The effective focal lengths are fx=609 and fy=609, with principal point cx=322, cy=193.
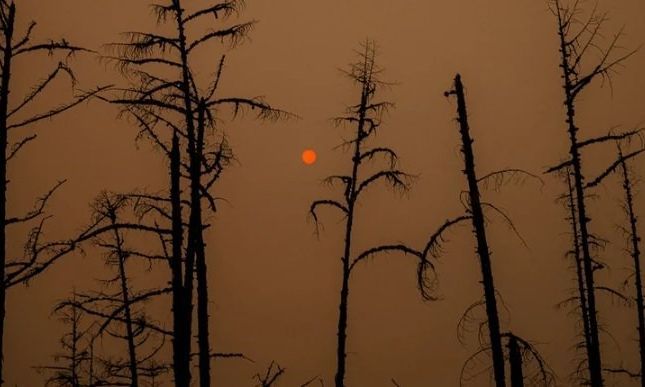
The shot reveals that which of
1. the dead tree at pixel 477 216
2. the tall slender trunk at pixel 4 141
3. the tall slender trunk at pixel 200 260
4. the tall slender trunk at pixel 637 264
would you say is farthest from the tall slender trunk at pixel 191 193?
the tall slender trunk at pixel 637 264

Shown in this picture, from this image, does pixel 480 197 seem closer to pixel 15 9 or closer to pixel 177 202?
pixel 177 202

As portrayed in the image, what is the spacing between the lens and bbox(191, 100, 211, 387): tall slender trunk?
1048 centimetres

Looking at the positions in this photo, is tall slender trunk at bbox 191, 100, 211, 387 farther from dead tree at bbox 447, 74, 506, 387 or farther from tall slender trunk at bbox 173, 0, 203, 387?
dead tree at bbox 447, 74, 506, 387

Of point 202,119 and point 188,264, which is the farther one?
Answer: point 202,119

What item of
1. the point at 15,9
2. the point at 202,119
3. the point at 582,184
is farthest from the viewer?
the point at 582,184

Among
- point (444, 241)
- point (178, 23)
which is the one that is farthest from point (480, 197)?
point (178, 23)

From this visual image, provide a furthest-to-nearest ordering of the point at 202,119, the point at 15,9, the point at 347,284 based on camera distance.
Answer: the point at 347,284, the point at 202,119, the point at 15,9

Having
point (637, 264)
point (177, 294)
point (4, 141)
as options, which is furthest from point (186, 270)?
point (637, 264)

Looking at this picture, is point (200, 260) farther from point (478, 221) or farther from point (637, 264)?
point (637, 264)

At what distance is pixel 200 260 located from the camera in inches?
422

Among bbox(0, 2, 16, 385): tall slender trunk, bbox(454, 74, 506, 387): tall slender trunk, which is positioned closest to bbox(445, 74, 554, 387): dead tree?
bbox(454, 74, 506, 387): tall slender trunk

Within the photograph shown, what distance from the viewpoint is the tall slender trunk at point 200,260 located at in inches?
413

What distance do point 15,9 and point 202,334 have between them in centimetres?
613

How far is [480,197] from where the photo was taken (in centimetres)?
1293
